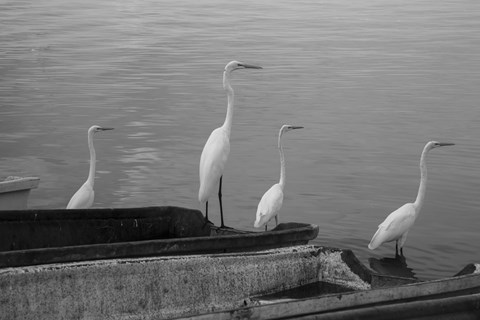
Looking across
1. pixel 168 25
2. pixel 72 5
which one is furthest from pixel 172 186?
pixel 72 5

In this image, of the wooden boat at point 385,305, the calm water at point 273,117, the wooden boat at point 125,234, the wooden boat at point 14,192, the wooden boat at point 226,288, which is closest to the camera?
the wooden boat at point 385,305

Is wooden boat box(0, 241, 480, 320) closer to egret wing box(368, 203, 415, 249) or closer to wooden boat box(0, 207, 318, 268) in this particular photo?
wooden boat box(0, 207, 318, 268)

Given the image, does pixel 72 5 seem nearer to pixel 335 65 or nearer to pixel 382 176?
pixel 335 65

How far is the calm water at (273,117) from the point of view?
10.7 metres

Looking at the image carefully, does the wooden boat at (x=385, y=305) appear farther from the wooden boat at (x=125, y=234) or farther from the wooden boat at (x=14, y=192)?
the wooden boat at (x=14, y=192)

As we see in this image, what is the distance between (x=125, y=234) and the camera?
7.74 metres

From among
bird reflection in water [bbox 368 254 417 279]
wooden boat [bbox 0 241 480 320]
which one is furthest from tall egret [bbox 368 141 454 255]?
wooden boat [bbox 0 241 480 320]

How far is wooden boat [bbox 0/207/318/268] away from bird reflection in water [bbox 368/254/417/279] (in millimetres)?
1586

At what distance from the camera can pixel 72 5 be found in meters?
36.6

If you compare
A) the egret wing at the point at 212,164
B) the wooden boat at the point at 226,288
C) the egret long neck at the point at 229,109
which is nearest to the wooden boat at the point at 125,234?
the wooden boat at the point at 226,288

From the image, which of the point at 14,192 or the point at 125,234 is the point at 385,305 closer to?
the point at 125,234

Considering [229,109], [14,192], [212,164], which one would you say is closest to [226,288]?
[212,164]

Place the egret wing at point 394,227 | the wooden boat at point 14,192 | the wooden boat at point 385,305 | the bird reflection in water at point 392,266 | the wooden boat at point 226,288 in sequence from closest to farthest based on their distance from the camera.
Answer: the wooden boat at point 385,305
the wooden boat at point 226,288
the wooden boat at point 14,192
the bird reflection in water at point 392,266
the egret wing at point 394,227

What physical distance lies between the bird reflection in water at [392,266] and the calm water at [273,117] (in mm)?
30
